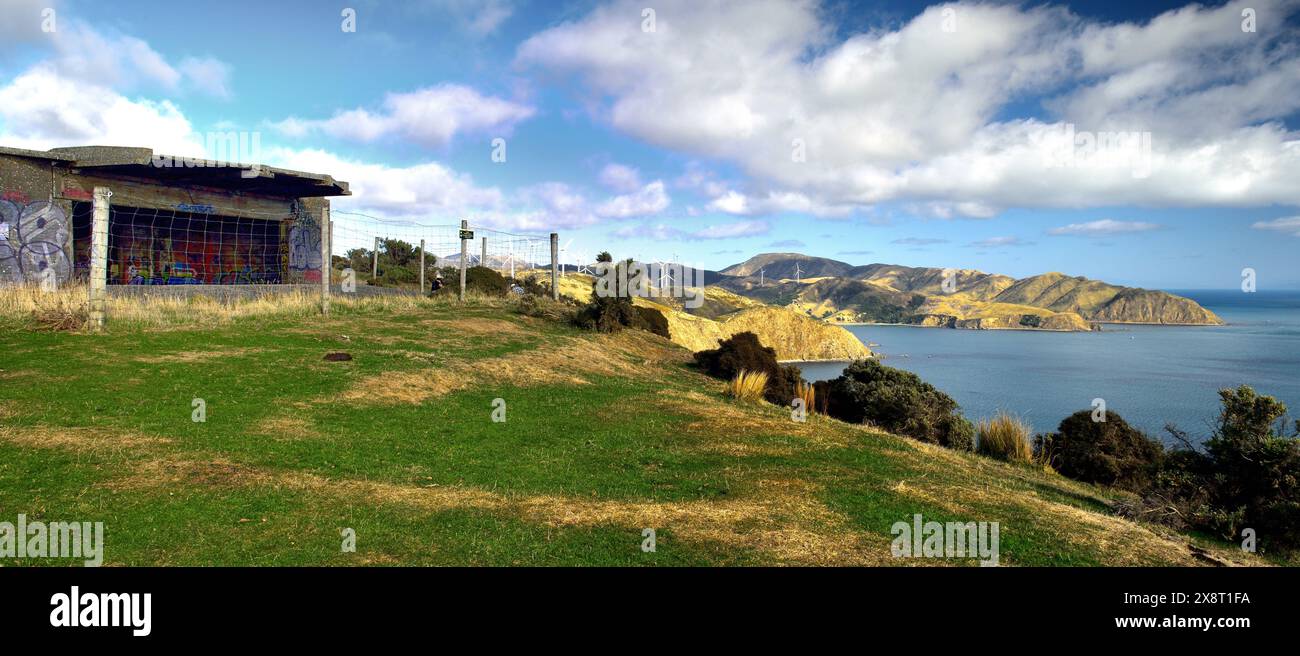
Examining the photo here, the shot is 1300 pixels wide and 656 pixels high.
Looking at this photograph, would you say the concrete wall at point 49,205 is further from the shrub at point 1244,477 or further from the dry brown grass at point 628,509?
the shrub at point 1244,477

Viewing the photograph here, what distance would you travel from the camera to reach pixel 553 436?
34.4 ft

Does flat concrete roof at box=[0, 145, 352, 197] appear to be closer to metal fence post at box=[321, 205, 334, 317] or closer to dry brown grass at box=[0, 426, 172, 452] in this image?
metal fence post at box=[321, 205, 334, 317]

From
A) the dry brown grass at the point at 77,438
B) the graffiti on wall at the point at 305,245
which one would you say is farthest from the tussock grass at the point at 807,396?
the graffiti on wall at the point at 305,245

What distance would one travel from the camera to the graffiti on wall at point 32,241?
24.0m

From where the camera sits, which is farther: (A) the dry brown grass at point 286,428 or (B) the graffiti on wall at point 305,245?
(B) the graffiti on wall at point 305,245

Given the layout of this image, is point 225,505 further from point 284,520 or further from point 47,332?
point 47,332

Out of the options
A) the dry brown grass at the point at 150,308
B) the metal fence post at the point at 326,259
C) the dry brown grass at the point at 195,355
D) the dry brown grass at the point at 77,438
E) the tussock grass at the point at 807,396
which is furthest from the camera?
the metal fence post at the point at 326,259

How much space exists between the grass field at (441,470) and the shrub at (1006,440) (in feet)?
2.70

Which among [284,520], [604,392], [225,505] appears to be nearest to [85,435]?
[225,505]

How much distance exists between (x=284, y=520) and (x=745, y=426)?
306 inches

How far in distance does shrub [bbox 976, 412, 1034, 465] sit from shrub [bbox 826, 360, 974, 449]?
1.27 feet

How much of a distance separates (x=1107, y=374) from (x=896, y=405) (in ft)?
186

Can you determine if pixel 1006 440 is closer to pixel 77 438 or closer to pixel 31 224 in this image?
pixel 77 438

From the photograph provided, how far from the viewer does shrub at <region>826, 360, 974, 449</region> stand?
1664cm
